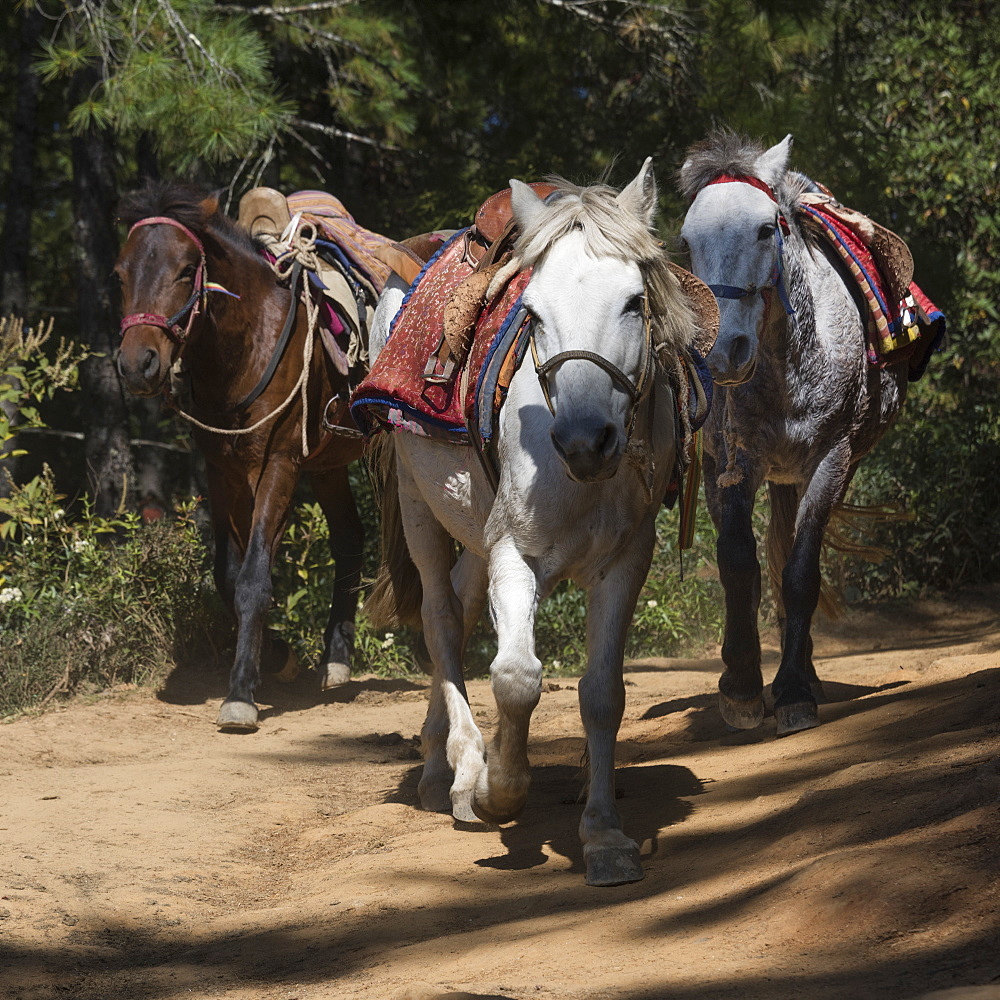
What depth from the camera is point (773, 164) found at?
15.8 ft

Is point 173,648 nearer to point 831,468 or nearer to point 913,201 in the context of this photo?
point 831,468

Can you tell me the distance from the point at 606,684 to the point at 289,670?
3.95 m

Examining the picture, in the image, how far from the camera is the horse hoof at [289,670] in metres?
7.14

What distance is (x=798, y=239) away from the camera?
4.90 meters

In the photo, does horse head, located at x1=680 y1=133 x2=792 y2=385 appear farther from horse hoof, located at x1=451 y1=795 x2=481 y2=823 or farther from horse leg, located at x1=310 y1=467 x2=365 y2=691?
horse leg, located at x1=310 y1=467 x2=365 y2=691

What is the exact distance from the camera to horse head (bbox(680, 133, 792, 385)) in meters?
4.30

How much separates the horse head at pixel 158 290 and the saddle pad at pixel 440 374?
5.67ft

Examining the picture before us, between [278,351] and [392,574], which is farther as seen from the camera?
[278,351]

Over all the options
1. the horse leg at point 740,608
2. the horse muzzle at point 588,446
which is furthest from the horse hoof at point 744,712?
the horse muzzle at point 588,446

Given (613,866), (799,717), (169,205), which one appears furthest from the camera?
A: (169,205)

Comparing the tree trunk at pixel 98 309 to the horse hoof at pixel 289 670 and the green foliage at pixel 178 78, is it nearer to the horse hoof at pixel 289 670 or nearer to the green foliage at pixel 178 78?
the green foliage at pixel 178 78

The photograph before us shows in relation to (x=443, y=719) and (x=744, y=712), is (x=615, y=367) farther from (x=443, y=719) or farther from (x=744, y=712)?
(x=744, y=712)

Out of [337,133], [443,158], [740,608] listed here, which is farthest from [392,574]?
[443,158]

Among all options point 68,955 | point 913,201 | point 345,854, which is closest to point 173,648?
point 345,854
